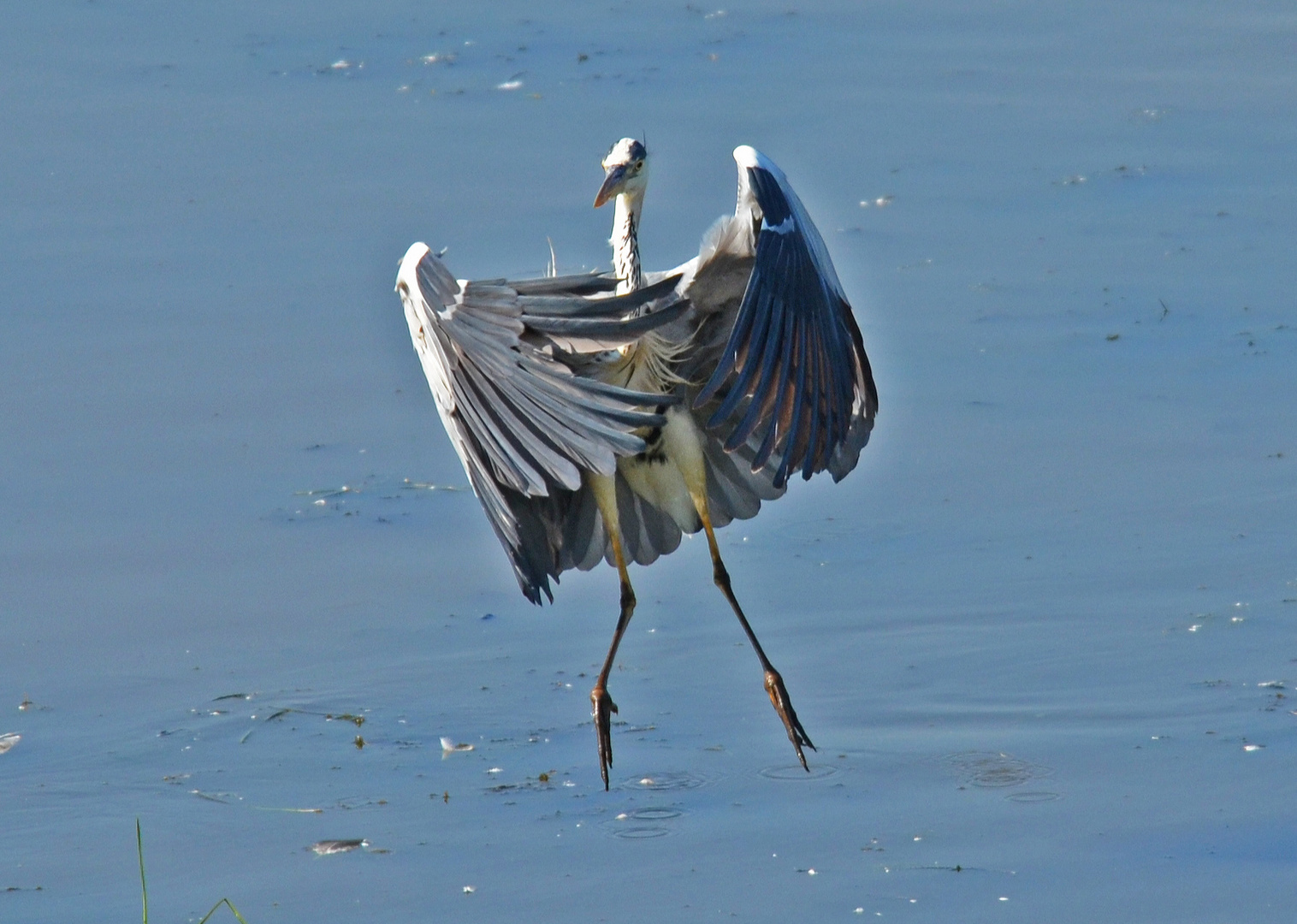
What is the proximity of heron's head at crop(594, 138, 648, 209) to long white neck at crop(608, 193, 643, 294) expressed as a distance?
2cm

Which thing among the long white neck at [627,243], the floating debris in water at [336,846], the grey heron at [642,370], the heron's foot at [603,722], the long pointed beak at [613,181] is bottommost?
the floating debris in water at [336,846]

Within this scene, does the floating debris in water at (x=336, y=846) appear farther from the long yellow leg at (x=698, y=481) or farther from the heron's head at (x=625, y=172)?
the heron's head at (x=625, y=172)

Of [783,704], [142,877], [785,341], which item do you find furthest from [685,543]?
[142,877]

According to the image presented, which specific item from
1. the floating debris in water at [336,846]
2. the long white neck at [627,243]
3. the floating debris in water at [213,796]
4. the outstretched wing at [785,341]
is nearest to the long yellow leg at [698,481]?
the outstretched wing at [785,341]

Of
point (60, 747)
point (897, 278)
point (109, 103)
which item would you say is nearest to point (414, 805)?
point (60, 747)

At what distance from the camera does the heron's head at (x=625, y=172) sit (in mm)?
5828

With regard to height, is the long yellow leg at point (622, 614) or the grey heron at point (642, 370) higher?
the grey heron at point (642, 370)

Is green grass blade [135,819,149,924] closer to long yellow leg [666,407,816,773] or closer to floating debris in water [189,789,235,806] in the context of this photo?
floating debris in water [189,789,235,806]

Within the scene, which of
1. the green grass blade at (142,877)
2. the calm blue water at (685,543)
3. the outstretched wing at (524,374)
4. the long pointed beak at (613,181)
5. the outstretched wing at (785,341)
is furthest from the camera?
the calm blue water at (685,543)

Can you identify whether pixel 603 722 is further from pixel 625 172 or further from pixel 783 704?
pixel 625 172

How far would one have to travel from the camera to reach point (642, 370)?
5.67 m

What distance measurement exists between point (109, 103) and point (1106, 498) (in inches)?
238

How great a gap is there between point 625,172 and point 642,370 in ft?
1.96

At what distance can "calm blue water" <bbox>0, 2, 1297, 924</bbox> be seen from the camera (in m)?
5.92
